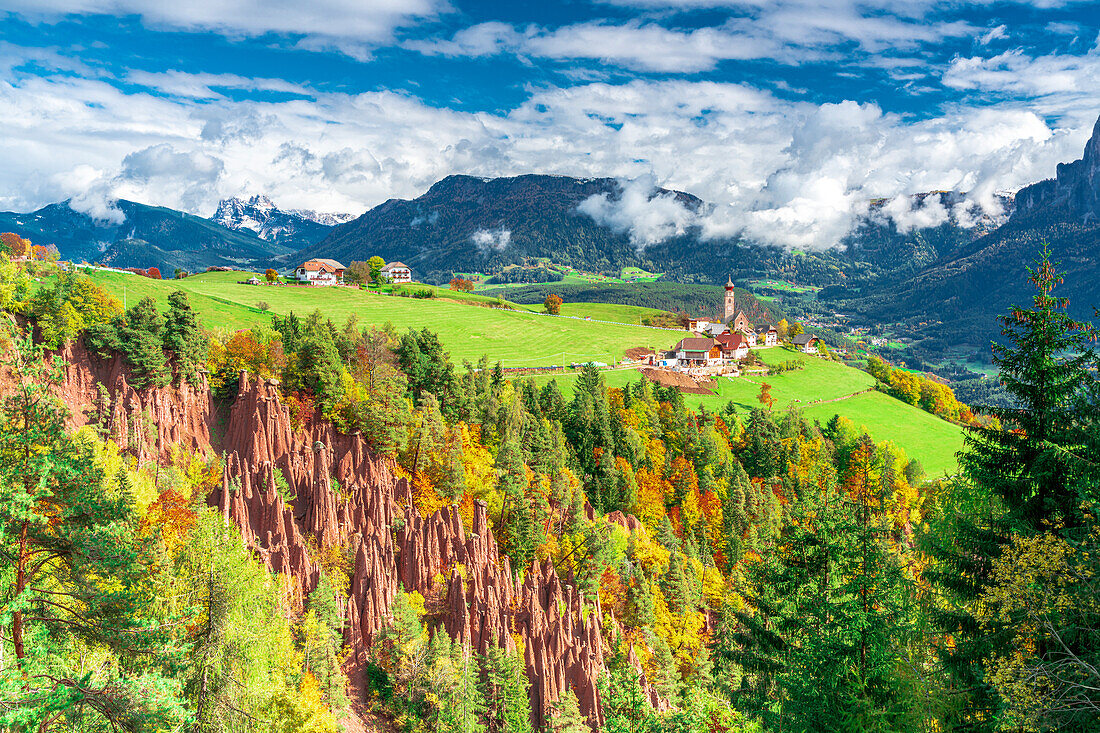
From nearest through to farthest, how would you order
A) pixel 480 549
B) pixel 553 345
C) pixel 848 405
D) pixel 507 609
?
pixel 507 609, pixel 480 549, pixel 848 405, pixel 553 345

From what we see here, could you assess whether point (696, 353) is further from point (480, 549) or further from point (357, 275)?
point (480, 549)

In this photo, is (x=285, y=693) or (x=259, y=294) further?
(x=259, y=294)

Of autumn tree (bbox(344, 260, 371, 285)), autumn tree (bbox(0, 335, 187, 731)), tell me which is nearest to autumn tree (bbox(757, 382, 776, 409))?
autumn tree (bbox(344, 260, 371, 285))

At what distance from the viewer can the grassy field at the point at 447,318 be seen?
322 ft

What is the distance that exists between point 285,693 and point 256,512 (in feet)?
59.5

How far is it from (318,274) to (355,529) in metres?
117

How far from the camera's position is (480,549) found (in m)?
49.5

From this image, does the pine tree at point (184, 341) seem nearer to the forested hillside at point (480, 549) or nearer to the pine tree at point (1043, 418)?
the forested hillside at point (480, 549)

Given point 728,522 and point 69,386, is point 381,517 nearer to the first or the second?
point 69,386

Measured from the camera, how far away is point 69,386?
1809 inches

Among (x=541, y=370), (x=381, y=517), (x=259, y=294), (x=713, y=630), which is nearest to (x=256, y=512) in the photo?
(x=381, y=517)

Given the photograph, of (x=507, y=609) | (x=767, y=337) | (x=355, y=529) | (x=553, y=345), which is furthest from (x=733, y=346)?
(x=355, y=529)

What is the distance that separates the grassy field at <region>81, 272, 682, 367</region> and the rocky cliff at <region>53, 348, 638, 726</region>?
40965mm

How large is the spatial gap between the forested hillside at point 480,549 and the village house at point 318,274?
3211 inches
